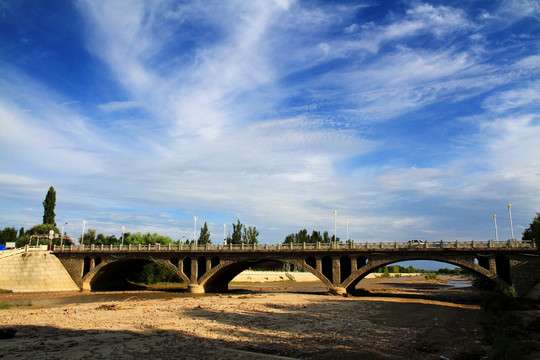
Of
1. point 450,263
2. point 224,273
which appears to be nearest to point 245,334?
point 450,263

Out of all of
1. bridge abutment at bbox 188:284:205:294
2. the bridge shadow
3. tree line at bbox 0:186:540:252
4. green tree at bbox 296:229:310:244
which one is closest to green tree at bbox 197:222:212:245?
tree line at bbox 0:186:540:252

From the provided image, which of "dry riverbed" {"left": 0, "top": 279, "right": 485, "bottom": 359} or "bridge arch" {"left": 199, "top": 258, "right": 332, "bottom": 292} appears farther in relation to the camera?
"bridge arch" {"left": 199, "top": 258, "right": 332, "bottom": 292}

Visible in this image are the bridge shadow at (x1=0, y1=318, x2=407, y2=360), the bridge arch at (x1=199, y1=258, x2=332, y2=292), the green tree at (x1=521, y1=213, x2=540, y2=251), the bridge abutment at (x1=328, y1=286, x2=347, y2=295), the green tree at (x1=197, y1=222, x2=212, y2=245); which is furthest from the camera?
the green tree at (x1=197, y1=222, x2=212, y2=245)

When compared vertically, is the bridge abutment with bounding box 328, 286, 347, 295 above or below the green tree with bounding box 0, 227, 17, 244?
below

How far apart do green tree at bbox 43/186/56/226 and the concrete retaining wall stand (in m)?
29.0

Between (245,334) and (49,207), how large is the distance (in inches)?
3865

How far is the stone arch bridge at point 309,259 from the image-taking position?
2068 inches

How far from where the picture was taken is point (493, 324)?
3050cm

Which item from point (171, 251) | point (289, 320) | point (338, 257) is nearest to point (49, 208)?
point (171, 251)

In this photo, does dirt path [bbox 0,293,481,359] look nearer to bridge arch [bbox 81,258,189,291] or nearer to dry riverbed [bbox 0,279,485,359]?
dry riverbed [bbox 0,279,485,359]

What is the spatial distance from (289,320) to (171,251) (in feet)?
140

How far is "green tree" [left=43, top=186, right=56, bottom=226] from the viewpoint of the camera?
105500mm

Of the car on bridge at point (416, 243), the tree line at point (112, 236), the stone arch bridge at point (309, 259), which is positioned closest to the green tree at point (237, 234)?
the tree line at point (112, 236)

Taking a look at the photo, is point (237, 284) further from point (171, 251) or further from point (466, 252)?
point (466, 252)
